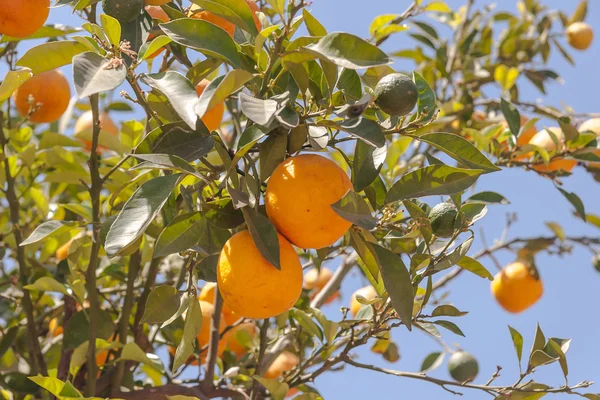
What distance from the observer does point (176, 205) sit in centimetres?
141

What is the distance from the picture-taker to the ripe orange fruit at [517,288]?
95.1 inches

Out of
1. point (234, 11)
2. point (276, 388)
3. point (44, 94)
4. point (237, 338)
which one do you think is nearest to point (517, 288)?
point (237, 338)

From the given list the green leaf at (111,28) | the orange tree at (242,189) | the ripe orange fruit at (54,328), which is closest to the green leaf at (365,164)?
the orange tree at (242,189)

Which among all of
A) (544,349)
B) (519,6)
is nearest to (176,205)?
(544,349)

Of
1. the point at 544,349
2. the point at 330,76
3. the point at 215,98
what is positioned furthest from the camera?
the point at 544,349

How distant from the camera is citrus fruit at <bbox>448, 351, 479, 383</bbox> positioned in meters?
1.86

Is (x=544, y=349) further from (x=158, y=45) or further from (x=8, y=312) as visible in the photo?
(x=8, y=312)

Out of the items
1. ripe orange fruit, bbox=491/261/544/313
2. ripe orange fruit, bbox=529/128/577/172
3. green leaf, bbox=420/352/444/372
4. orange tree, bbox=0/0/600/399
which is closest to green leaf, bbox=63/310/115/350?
orange tree, bbox=0/0/600/399

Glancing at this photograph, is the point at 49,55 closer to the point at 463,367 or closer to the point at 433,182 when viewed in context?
the point at 433,182

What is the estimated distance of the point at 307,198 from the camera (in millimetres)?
946

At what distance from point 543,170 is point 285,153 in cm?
116

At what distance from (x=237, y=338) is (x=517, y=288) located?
1058 mm

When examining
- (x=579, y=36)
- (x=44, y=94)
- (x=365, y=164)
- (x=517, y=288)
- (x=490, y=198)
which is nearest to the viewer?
(x=365, y=164)

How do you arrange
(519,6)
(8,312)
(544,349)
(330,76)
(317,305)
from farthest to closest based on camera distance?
(519,6) < (8,312) < (317,305) < (544,349) < (330,76)
